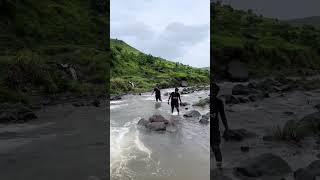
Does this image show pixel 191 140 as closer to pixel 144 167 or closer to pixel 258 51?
pixel 144 167

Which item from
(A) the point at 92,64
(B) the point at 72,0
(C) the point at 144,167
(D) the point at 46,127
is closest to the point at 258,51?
(A) the point at 92,64

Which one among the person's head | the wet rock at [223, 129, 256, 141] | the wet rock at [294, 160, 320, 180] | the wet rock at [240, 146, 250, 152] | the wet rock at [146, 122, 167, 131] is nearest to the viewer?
the wet rock at [294, 160, 320, 180]

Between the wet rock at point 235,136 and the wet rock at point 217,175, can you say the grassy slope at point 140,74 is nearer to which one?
the wet rock at point 235,136

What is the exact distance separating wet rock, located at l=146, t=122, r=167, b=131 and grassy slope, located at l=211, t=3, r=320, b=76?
3331cm

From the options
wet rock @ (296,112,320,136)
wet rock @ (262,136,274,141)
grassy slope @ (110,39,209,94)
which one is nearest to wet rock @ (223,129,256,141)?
wet rock @ (262,136,274,141)

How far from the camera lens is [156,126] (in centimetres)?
2153

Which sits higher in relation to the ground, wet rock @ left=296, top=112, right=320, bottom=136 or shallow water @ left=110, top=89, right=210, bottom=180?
wet rock @ left=296, top=112, right=320, bottom=136

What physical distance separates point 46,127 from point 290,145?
37.7 ft

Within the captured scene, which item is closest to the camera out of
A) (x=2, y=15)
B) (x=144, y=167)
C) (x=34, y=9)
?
(x=144, y=167)

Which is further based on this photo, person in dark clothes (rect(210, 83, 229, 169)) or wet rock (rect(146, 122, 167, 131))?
wet rock (rect(146, 122, 167, 131))

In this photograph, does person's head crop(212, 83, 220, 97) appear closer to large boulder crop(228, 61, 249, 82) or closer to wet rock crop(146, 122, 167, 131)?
wet rock crop(146, 122, 167, 131)

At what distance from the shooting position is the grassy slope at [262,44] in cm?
6600

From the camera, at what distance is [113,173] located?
12023 millimetres

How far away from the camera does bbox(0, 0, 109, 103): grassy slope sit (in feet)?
133
